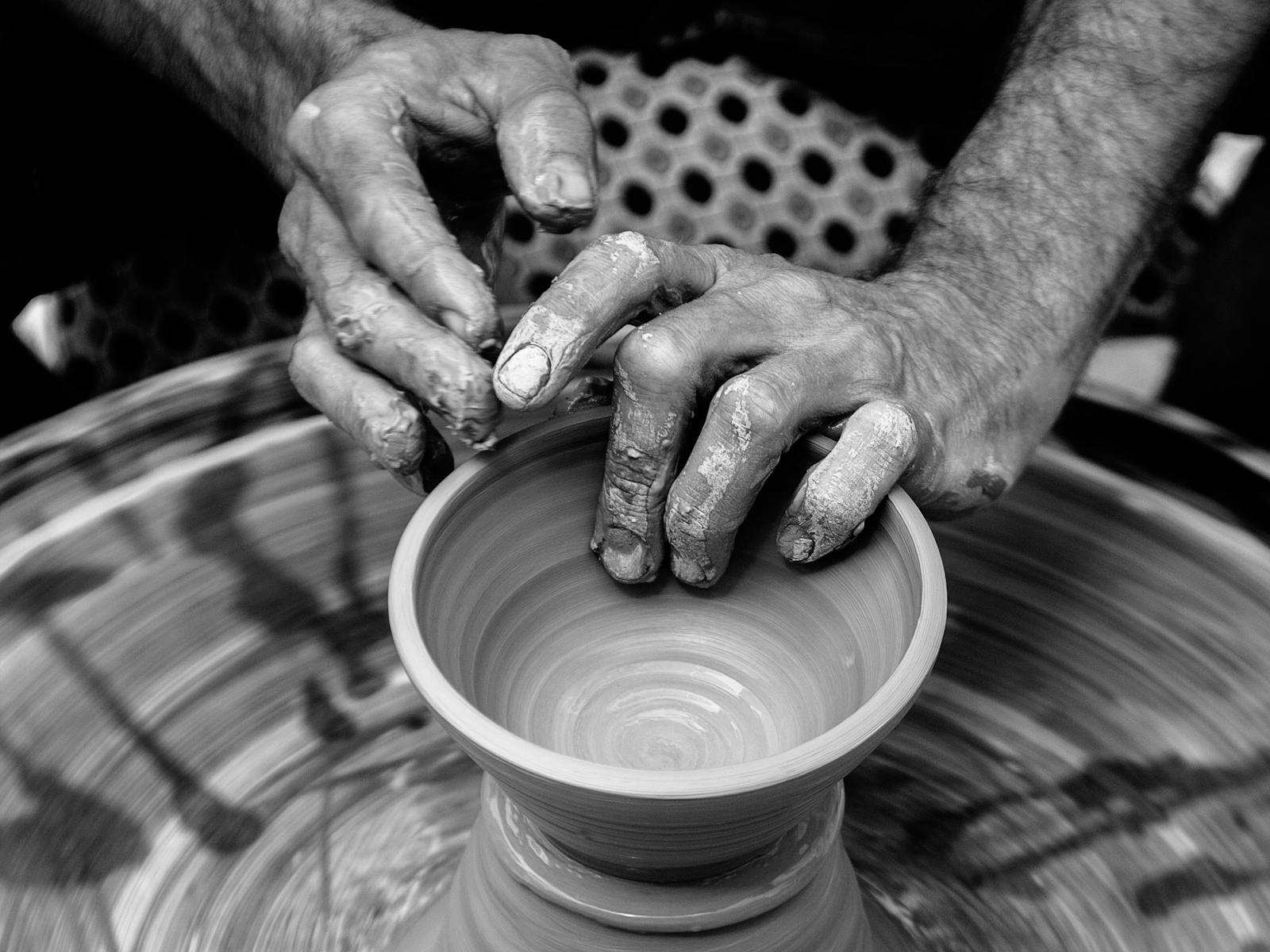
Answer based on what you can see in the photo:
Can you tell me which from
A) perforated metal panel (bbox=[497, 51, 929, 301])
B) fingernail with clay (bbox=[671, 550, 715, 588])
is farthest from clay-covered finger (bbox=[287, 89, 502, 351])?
perforated metal panel (bbox=[497, 51, 929, 301])

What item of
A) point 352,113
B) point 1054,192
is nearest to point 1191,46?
point 1054,192

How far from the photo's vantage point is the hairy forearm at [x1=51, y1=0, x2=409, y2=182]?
1249mm

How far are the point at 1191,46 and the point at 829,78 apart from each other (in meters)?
0.64

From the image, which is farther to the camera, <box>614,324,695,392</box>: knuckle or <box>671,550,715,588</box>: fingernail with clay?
<box>671,550,715,588</box>: fingernail with clay

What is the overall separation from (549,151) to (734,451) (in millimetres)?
292

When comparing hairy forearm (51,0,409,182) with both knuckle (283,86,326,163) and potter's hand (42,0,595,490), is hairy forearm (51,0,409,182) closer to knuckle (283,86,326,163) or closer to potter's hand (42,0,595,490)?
potter's hand (42,0,595,490)

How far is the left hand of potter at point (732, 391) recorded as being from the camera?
83 centimetres

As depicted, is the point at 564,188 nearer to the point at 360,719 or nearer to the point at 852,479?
the point at 852,479

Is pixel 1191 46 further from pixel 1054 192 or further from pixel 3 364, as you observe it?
pixel 3 364

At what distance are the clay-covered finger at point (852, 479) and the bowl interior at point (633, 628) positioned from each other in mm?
27

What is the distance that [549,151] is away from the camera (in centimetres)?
94

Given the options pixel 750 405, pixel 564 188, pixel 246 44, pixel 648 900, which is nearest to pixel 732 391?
pixel 750 405

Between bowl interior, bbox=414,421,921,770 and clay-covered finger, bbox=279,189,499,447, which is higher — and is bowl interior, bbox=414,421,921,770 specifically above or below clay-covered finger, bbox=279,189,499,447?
below

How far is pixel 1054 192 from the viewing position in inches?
48.5
